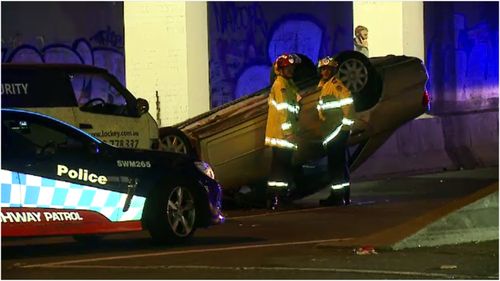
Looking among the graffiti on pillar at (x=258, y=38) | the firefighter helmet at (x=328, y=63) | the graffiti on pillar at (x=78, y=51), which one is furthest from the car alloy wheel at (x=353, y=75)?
the graffiti on pillar at (x=78, y=51)

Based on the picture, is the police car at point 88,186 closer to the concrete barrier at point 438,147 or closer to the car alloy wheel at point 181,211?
the car alloy wheel at point 181,211

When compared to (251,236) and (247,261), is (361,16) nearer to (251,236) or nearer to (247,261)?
(251,236)

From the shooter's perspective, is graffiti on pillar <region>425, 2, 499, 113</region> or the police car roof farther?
graffiti on pillar <region>425, 2, 499, 113</region>

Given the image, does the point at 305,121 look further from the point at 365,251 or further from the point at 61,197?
the point at 61,197

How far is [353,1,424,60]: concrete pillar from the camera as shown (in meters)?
19.2

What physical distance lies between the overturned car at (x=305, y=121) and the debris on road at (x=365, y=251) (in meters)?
4.51

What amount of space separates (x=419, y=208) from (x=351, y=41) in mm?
8242

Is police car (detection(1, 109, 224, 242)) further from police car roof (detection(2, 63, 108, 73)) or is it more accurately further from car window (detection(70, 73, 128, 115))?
car window (detection(70, 73, 128, 115))

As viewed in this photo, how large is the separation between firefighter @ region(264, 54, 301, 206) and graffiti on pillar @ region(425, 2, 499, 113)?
8.40 metres

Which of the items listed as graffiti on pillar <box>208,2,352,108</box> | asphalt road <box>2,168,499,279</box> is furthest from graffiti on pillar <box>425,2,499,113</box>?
asphalt road <box>2,168,499,279</box>

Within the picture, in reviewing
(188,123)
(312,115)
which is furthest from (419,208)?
(188,123)

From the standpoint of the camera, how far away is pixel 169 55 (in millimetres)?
18797

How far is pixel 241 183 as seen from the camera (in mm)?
14945

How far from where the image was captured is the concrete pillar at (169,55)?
18656 mm
